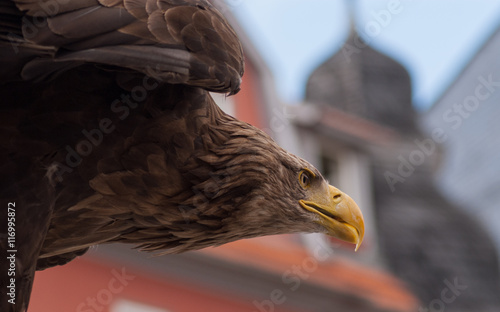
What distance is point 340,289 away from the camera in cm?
848

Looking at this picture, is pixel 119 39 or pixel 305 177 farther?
pixel 305 177

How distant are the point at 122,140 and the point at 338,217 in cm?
82

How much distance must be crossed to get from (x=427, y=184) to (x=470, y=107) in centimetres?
538

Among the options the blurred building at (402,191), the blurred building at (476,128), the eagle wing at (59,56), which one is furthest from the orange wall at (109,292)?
the blurred building at (476,128)

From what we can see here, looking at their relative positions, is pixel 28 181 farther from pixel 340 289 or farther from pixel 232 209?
pixel 340 289

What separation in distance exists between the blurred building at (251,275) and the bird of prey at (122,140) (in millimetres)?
3894

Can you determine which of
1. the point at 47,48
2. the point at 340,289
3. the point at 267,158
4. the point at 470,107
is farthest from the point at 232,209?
the point at 470,107

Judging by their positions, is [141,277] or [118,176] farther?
[141,277]

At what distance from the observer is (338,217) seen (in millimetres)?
2693

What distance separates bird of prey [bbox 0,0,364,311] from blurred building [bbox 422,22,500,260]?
14.2 metres

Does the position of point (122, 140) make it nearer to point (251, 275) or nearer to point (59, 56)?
→ point (59, 56)

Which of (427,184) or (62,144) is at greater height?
(427,184)

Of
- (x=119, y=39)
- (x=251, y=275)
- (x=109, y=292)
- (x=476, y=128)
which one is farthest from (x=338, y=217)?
(x=476, y=128)

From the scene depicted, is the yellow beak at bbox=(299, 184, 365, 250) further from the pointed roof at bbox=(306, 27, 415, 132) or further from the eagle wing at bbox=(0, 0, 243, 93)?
the pointed roof at bbox=(306, 27, 415, 132)
